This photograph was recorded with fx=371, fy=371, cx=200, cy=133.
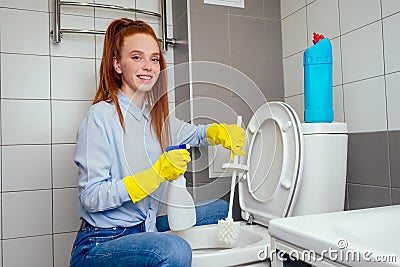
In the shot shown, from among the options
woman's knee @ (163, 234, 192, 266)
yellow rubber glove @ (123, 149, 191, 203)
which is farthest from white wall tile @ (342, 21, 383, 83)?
woman's knee @ (163, 234, 192, 266)

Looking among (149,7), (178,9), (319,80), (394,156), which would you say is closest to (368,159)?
(394,156)

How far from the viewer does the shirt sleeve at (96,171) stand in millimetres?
1079

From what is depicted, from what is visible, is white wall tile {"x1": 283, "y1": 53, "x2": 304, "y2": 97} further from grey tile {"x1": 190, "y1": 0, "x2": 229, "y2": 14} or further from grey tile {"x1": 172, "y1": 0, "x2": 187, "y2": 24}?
grey tile {"x1": 172, "y1": 0, "x2": 187, "y2": 24}

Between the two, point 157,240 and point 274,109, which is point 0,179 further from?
point 274,109

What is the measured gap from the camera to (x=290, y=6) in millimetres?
1749

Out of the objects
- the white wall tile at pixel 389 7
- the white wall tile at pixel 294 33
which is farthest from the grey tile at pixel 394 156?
the white wall tile at pixel 294 33

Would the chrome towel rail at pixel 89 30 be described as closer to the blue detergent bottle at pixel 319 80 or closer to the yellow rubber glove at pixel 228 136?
the yellow rubber glove at pixel 228 136

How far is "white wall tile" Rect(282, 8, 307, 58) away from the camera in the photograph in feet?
5.43

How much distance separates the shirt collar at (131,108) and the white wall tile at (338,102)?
0.74m

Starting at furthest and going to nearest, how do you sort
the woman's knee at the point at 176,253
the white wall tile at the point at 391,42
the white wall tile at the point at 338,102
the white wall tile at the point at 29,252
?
the white wall tile at the point at 29,252 → the white wall tile at the point at 338,102 → the white wall tile at the point at 391,42 → the woman's knee at the point at 176,253

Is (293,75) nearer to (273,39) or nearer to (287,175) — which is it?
(273,39)

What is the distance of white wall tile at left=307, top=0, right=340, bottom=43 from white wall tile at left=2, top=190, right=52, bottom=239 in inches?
53.2

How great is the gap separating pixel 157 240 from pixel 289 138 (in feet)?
1.79

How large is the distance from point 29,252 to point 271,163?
1.09 m
